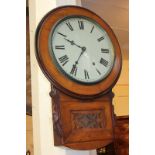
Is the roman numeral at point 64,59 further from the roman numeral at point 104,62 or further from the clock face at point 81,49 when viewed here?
the roman numeral at point 104,62

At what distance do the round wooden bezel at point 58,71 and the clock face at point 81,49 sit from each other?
0.06 ft

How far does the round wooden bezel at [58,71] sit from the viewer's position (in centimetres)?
97

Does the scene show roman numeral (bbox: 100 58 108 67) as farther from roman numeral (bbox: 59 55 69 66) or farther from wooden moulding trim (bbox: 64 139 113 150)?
wooden moulding trim (bbox: 64 139 113 150)

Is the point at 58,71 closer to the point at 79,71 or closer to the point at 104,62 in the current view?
the point at 79,71

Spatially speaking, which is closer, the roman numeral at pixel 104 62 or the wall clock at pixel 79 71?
the wall clock at pixel 79 71

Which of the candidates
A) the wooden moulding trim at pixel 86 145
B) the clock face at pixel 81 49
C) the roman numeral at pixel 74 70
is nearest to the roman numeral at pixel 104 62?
the clock face at pixel 81 49

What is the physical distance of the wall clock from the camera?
3.20 ft

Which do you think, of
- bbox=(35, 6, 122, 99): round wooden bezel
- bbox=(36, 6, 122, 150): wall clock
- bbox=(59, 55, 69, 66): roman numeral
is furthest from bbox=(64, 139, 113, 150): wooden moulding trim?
bbox=(59, 55, 69, 66): roman numeral

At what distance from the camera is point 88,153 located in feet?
4.25

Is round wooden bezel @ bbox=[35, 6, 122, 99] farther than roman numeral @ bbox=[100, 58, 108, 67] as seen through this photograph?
No

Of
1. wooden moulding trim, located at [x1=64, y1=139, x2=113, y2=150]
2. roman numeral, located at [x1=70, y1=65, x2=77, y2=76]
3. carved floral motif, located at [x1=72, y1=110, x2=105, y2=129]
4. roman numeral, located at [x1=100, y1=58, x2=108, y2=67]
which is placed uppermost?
roman numeral, located at [x1=100, y1=58, x2=108, y2=67]

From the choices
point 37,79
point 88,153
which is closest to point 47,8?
point 37,79
